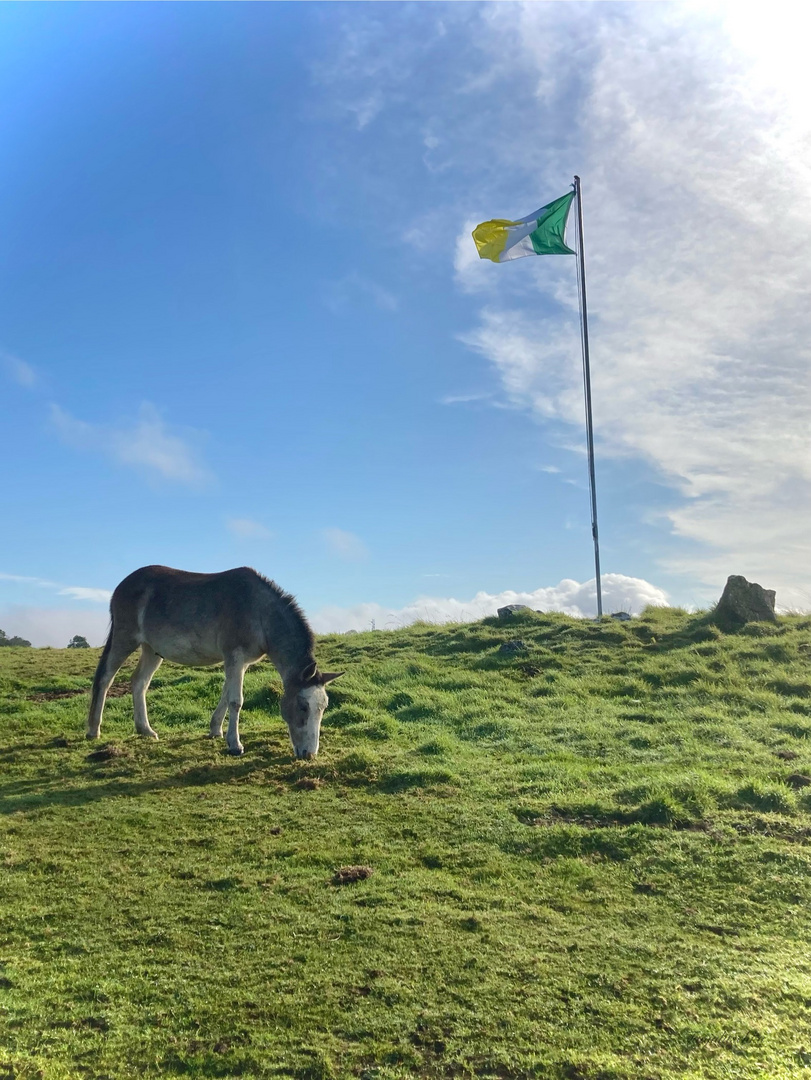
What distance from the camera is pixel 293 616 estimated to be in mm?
10742

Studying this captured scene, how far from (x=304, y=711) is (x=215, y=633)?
6.78 feet

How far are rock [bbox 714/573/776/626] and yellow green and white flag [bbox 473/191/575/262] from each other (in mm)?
11651

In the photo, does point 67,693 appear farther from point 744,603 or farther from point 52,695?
point 744,603

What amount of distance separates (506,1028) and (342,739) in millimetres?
7038

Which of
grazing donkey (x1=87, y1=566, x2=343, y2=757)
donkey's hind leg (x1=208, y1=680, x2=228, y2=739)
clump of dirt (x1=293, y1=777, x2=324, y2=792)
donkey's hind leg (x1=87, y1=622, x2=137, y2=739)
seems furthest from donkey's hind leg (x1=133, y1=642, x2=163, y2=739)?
clump of dirt (x1=293, y1=777, x2=324, y2=792)

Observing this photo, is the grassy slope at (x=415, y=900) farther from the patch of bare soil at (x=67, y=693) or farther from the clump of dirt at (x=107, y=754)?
the patch of bare soil at (x=67, y=693)

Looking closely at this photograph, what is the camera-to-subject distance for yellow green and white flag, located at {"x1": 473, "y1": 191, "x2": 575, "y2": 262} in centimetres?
2325

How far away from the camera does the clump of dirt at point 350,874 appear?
→ 19.4 feet

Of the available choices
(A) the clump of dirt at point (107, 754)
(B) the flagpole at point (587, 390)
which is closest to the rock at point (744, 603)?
(B) the flagpole at point (587, 390)

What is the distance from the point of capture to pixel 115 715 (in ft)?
41.5

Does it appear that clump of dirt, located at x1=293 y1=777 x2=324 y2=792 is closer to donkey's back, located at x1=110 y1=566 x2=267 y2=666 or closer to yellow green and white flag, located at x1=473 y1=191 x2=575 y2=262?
donkey's back, located at x1=110 y1=566 x2=267 y2=666

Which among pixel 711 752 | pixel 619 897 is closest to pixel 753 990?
pixel 619 897

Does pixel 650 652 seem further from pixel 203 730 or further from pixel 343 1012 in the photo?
pixel 343 1012

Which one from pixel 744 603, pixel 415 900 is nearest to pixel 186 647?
pixel 415 900
